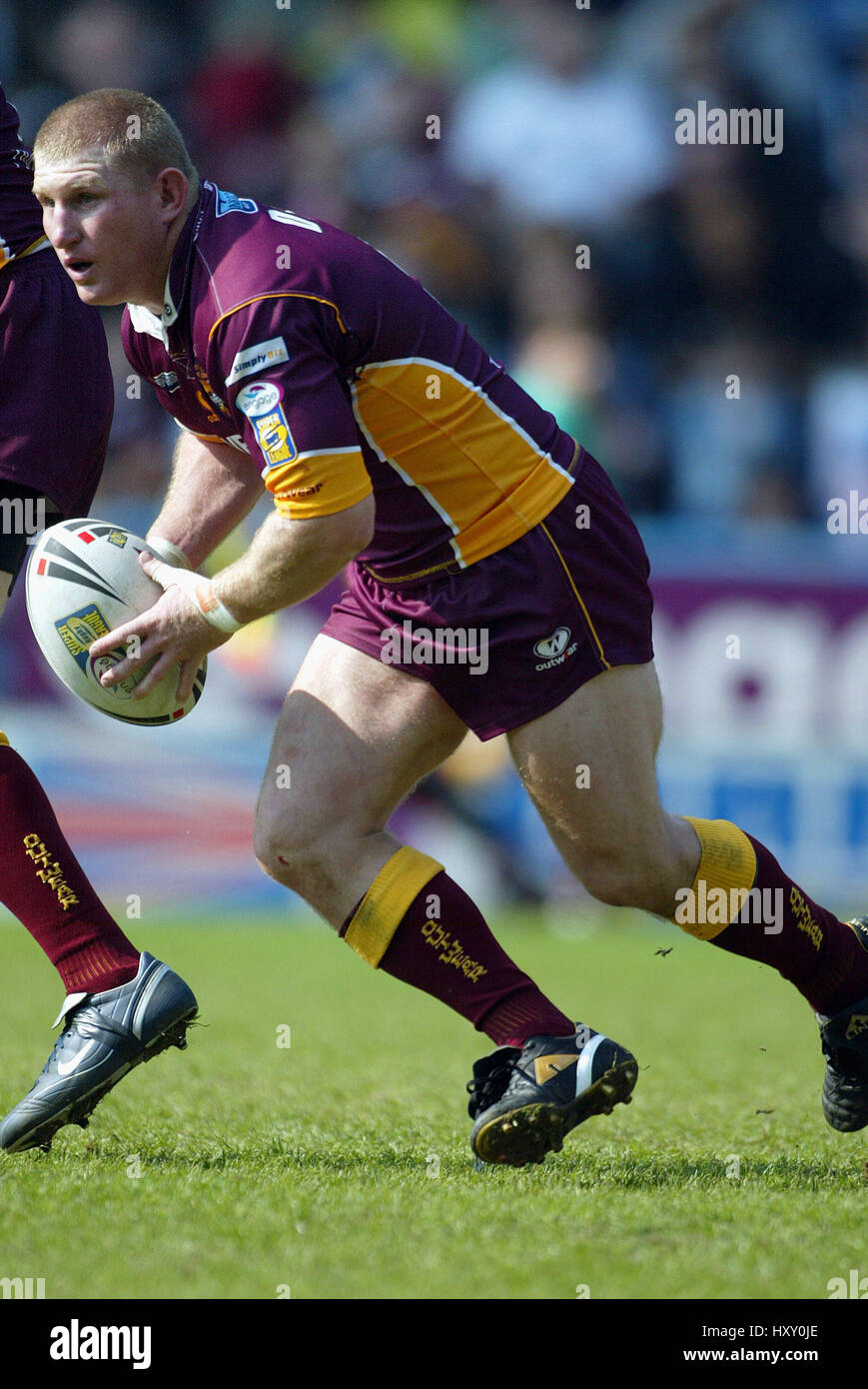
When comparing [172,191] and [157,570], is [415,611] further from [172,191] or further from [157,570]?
[172,191]

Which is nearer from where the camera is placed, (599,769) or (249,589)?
(249,589)

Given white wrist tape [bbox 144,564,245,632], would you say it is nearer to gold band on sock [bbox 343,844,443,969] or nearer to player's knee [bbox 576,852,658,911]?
gold band on sock [bbox 343,844,443,969]

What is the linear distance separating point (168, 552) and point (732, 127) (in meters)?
9.15

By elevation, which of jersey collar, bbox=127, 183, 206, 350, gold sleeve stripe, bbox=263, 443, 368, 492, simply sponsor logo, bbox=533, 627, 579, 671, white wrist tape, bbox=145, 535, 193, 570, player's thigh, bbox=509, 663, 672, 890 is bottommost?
player's thigh, bbox=509, 663, 672, 890

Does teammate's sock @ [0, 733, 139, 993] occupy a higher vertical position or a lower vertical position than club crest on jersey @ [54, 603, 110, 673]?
lower

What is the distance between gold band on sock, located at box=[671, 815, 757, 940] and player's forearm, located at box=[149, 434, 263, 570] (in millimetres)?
1397

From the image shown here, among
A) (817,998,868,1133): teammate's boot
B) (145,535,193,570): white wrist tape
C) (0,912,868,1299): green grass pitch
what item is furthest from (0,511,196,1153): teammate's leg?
(817,998,868,1133): teammate's boot

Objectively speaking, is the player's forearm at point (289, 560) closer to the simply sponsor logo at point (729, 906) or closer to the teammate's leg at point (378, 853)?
the teammate's leg at point (378, 853)

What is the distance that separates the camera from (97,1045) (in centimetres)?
386

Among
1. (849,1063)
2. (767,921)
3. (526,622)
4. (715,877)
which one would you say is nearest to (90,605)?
(526,622)

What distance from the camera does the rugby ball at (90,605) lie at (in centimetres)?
382

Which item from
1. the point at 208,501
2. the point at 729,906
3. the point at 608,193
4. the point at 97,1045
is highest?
the point at 608,193

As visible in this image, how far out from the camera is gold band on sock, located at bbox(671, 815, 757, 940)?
4.07 metres
